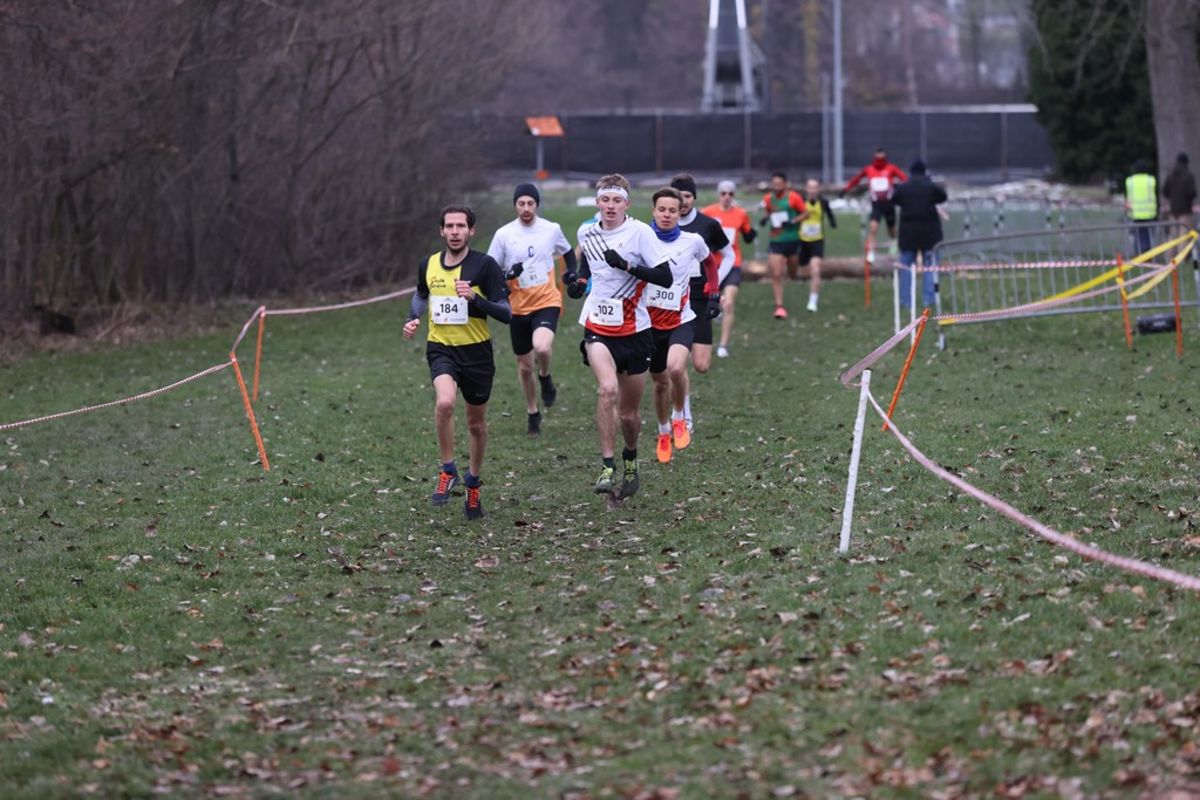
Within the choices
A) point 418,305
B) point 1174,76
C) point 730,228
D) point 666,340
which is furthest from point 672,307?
point 1174,76

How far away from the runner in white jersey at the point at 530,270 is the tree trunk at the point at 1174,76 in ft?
59.4

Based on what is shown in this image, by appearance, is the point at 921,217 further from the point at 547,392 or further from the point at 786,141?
the point at 786,141

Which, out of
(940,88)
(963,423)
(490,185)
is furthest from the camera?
(940,88)

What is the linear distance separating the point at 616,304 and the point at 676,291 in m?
1.05

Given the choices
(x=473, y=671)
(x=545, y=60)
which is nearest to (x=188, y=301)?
(x=473, y=671)

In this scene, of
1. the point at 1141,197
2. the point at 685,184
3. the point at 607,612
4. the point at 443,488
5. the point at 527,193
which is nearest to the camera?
the point at 607,612

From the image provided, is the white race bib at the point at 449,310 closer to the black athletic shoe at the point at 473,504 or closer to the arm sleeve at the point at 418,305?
the arm sleeve at the point at 418,305

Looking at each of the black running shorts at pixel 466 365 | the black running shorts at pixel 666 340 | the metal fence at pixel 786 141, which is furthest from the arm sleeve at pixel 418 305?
the metal fence at pixel 786 141

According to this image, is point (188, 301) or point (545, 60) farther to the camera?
point (545, 60)

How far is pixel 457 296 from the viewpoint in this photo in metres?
10.3

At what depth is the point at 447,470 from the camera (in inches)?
432

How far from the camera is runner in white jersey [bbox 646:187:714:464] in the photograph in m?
11.5

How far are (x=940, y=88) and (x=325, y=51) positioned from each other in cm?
5721

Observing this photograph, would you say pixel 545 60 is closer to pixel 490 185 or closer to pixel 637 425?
pixel 490 185
